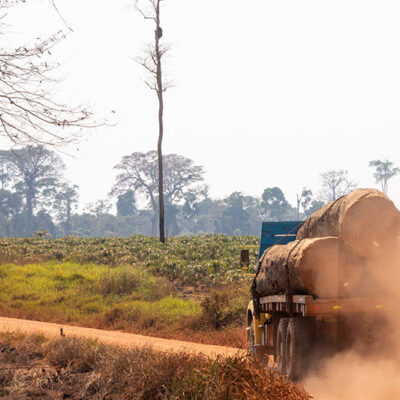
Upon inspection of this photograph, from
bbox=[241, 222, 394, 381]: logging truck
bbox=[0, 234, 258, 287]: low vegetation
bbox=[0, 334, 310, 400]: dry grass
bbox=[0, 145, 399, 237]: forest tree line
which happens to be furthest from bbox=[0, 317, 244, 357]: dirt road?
bbox=[0, 145, 399, 237]: forest tree line

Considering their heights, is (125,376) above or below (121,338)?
above

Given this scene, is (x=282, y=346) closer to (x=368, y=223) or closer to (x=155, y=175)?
(x=368, y=223)

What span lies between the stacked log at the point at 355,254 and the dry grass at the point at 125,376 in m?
1.36

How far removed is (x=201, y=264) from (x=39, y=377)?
18.1 metres

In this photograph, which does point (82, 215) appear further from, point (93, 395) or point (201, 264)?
point (93, 395)

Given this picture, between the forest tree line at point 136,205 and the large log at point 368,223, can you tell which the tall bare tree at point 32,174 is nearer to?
the forest tree line at point 136,205

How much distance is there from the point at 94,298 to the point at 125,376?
13.7 meters

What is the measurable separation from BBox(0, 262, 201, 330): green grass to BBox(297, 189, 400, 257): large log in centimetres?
994

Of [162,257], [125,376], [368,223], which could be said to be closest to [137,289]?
[162,257]

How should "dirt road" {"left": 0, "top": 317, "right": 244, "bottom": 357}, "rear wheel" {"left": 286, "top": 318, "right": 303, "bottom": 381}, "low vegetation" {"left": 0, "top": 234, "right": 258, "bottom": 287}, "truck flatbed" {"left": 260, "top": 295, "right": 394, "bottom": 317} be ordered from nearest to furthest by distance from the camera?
"truck flatbed" {"left": 260, "top": 295, "right": 394, "bottom": 317}, "rear wheel" {"left": 286, "top": 318, "right": 303, "bottom": 381}, "dirt road" {"left": 0, "top": 317, "right": 244, "bottom": 357}, "low vegetation" {"left": 0, "top": 234, "right": 258, "bottom": 287}

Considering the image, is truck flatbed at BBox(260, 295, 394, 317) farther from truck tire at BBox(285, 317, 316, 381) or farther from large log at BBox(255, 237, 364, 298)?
truck tire at BBox(285, 317, 316, 381)

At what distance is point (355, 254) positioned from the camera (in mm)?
7211

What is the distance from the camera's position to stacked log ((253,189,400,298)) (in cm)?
709

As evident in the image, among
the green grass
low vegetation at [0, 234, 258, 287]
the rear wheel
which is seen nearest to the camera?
the rear wheel
